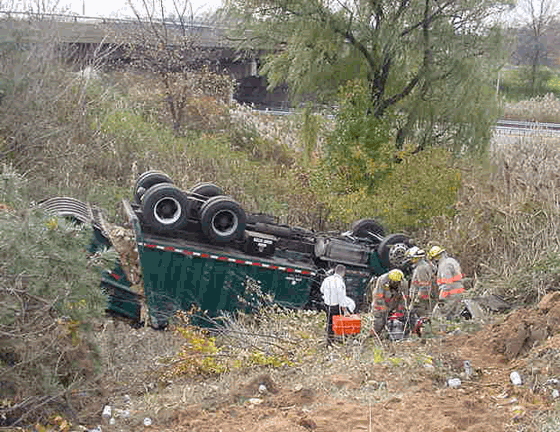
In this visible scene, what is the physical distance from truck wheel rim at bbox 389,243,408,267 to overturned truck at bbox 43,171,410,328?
0.05 ft

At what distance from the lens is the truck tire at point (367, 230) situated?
1434 cm

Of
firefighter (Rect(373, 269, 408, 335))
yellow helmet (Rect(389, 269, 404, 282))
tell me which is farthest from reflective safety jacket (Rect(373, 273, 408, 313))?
yellow helmet (Rect(389, 269, 404, 282))

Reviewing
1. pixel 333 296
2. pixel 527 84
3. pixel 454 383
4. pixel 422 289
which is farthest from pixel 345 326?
pixel 527 84

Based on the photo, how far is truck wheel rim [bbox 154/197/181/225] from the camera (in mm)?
12352

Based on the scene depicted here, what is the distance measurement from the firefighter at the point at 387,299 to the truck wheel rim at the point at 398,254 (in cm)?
172

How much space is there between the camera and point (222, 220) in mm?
12609

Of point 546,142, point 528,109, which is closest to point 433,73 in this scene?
point 546,142

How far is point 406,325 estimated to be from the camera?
10.6m

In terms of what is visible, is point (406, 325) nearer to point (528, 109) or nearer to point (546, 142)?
point (546, 142)

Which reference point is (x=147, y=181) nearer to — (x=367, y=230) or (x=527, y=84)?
(x=367, y=230)

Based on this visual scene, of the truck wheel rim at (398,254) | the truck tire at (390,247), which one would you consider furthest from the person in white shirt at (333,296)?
the truck tire at (390,247)

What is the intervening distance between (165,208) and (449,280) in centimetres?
462

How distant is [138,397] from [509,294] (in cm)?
706

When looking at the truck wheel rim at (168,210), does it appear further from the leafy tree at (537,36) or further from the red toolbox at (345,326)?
the leafy tree at (537,36)
